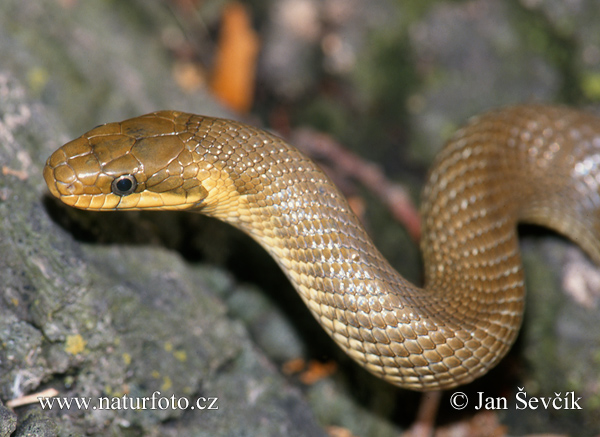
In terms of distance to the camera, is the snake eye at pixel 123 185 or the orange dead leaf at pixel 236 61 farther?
the orange dead leaf at pixel 236 61

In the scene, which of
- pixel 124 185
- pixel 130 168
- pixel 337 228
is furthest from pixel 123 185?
pixel 337 228

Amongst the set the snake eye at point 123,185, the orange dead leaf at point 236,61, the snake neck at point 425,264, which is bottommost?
the snake neck at point 425,264

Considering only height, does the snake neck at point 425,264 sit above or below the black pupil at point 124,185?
below

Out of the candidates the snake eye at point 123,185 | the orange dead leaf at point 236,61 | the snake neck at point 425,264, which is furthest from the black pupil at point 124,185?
the orange dead leaf at point 236,61

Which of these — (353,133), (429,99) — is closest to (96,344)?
(353,133)

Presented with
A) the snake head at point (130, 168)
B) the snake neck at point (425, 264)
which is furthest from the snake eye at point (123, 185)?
the snake neck at point (425, 264)

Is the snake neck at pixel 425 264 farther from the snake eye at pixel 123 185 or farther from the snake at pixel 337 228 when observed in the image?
the snake eye at pixel 123 185

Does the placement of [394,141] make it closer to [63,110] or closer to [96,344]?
[63,110]

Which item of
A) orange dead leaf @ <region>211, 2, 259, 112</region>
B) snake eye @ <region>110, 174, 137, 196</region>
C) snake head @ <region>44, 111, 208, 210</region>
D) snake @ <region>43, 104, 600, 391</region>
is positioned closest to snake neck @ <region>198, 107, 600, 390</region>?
snake @ <region>43, 104, 600, 391</region>

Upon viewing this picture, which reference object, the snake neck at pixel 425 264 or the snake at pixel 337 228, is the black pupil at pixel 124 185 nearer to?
the snake at pixel 337 228
